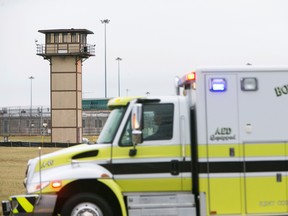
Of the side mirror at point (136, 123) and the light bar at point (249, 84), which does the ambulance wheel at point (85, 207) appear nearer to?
the side mirror at point (136, 123)

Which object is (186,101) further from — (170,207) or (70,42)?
(70,42)

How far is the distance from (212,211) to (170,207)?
28.7 inches

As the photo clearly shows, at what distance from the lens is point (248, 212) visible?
33.8 feet

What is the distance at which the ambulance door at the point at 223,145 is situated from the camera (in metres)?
10.3

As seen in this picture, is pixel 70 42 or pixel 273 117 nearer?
pixel 273 117

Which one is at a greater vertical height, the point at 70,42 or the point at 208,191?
the point at 70,42

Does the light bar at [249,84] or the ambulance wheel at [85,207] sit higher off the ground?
the light bar at [249,84]

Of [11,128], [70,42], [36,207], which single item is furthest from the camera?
[11,128]

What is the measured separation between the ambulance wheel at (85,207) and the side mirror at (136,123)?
122cm

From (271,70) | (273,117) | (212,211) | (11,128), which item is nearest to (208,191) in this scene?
(212,211)

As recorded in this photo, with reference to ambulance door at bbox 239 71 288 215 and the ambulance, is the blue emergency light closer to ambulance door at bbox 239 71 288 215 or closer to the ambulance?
the ambulance

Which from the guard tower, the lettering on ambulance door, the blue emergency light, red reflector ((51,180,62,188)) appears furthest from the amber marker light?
the guard tower

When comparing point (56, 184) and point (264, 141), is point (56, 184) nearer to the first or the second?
point (56, 184)

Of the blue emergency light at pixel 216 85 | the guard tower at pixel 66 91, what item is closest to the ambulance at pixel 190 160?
the blue emergency light at pixel 216 85
